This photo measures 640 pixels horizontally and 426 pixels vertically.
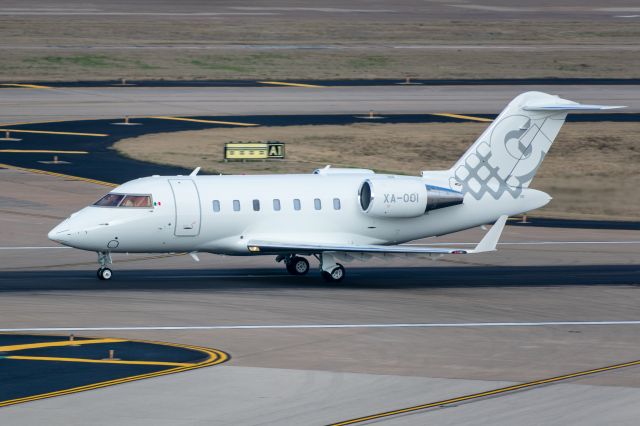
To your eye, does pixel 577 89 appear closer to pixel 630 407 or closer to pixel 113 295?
pixel 113 295

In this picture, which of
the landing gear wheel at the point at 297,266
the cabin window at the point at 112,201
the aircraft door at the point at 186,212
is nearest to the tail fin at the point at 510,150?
the landing gear wheel at the point at 297,266

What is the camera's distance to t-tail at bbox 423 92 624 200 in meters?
45.9

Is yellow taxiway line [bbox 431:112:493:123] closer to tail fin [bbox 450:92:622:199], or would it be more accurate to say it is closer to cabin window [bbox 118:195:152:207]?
tail fin [bbox 450:92:622:199]

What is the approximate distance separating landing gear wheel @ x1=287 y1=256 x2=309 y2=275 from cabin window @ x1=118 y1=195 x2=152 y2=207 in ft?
19.0

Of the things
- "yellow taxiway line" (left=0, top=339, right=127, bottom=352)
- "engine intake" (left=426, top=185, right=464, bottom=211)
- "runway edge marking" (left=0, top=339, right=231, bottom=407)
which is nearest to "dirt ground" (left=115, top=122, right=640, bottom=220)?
"engine intake" (left=426, top=185, right=464, bottom=211)

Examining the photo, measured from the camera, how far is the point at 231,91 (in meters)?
95.0

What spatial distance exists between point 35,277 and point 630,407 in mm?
22981

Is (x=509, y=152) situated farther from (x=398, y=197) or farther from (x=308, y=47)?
(x=308, y=47)

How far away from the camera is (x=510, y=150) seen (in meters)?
46.2

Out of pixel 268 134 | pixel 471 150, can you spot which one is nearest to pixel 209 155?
pixel 268 134

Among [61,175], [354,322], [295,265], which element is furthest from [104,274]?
[61,175]

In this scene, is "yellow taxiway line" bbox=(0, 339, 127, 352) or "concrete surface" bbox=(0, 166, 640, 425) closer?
"concrete surface" bbox=(0, 166, 640, 425)

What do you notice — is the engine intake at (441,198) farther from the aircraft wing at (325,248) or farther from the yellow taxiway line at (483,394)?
the yellow taxiway line at (483,394)

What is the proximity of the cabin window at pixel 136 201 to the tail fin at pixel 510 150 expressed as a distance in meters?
10.8
